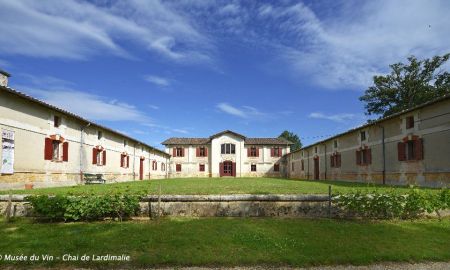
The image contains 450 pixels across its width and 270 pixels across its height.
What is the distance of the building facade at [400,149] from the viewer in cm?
1559

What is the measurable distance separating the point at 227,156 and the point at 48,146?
3073 centimetres

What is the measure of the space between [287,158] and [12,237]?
140 ft

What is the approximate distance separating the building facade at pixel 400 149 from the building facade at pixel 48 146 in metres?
19.2

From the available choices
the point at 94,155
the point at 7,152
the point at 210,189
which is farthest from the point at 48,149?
the point at 210,189

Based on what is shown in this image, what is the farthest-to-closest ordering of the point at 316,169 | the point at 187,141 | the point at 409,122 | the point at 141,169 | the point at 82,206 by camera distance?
1. the point at 187,141
2. the point at 316,169
3. the point at 141,169
4. the point at 409,122
5. the point at 82,206

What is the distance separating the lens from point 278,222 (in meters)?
7.99

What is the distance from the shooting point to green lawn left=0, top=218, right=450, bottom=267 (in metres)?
5.93

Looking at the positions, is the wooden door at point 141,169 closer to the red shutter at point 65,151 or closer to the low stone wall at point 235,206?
the red shutter at point 65,151

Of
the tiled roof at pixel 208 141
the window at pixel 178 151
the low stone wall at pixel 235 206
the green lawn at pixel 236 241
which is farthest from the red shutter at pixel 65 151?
the window at pixel 178 151

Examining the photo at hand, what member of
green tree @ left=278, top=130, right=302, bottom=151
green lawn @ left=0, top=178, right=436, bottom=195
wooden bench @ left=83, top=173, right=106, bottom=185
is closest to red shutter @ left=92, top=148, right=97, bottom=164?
wooden bench @ left=83, top=173, right=106, bottom=185

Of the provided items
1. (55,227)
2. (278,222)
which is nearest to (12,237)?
(55,227)

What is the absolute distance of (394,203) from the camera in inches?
331

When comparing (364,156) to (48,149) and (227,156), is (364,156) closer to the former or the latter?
(48,149)

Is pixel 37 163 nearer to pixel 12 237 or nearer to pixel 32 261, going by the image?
pixel 12 237
